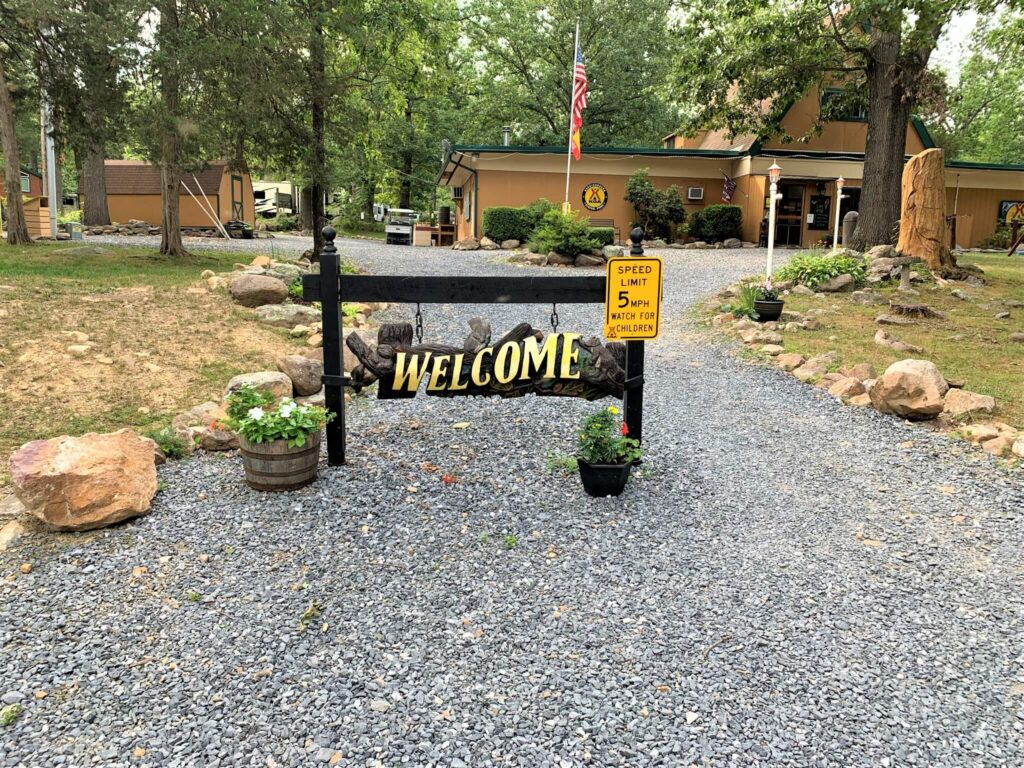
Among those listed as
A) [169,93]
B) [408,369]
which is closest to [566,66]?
[169,93]

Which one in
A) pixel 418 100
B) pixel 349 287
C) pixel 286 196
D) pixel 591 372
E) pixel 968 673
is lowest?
pixel 968 673

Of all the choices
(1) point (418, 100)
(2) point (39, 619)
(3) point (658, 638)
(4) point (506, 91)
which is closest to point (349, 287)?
(2) point (39, 619)

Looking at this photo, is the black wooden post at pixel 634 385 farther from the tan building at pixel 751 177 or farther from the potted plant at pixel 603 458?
the tan building at pixel 751 177

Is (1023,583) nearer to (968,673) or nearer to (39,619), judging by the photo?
(968,673)

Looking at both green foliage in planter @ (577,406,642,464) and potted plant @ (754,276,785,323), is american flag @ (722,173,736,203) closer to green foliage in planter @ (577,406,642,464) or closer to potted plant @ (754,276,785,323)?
potted plant @ (754,276,785,323)

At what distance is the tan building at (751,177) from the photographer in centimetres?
2303

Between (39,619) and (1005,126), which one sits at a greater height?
(1005,126)

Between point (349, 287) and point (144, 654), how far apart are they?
2.37m

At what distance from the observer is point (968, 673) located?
287 centimetres

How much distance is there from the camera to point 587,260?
16609 millimetres

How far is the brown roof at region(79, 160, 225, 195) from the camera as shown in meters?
29.8

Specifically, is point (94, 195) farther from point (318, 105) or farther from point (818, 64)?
point (818, 64)

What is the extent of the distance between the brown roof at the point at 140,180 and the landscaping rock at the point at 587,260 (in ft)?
64.4

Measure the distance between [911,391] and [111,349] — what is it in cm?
723
